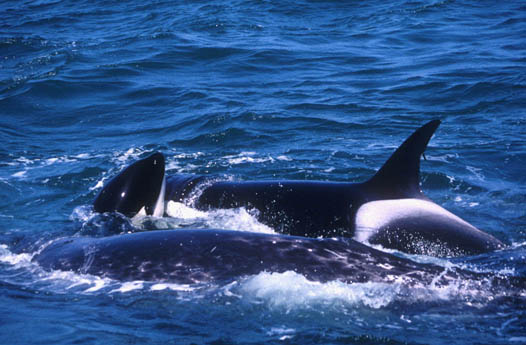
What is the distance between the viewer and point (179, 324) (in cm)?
554

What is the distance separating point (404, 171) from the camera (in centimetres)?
832

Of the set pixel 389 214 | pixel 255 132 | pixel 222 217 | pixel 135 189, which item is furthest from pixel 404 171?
pixel 255 132

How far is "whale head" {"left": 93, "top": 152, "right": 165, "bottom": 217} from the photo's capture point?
29.3 feet

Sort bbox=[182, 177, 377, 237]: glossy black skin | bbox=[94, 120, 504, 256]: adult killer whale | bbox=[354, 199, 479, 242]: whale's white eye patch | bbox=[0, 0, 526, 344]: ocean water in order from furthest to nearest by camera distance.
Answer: bbox=[182, 177, 377, 237]: glossy black skin, bbox=[354, 199, 479, 242]: whale's white eye patch, bbox=[94, 120, 504, 256]: adult killer whale, bbox=[0, 0, 526, 344]: ocean water

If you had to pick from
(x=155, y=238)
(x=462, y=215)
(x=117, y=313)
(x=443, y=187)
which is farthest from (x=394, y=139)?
(x=117, y=313)

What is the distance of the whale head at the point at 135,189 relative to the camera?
893 centimetres

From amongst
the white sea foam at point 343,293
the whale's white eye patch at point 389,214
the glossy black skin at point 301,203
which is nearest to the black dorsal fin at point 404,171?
the whale's white eye patch at point 389,214

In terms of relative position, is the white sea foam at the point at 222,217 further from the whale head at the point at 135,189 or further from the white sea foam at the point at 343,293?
the white sea foam at the point at 343,293

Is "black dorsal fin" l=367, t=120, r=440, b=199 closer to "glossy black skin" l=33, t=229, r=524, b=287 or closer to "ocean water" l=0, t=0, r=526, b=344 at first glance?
"ocean water" l=0, t=0, r=526, b=344

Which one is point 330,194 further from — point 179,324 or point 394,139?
point 394,139

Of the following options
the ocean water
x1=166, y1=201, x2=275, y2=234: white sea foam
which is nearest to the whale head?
the ocean water

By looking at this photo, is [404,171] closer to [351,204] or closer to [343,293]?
[351,204]

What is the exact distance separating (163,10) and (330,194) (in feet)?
73.9

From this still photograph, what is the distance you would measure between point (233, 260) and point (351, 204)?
2557 mm
